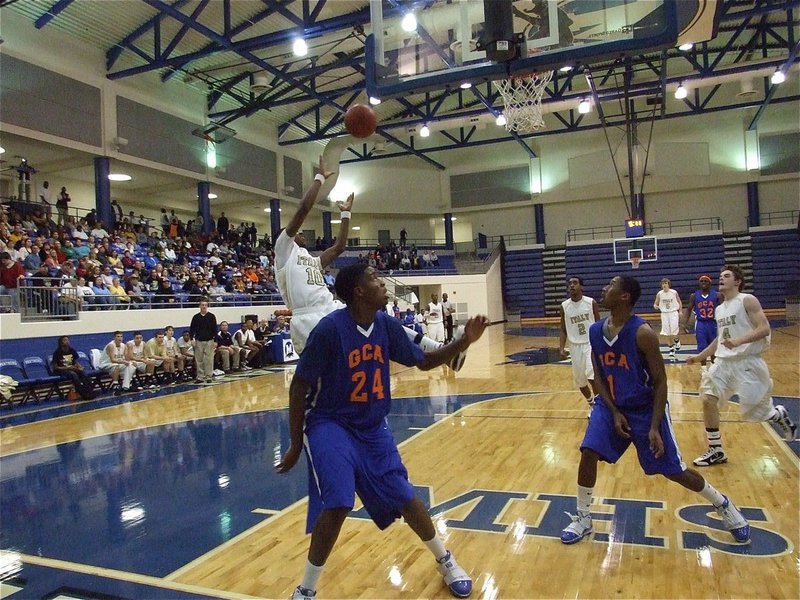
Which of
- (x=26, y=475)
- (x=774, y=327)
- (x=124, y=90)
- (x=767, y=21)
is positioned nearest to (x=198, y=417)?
(x=26, y=475)

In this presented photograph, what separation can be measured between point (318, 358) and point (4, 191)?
67.9 feet

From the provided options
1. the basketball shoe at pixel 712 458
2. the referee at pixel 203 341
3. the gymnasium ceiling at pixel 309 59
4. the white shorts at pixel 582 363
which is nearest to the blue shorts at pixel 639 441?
the basketball shoe at pixel 712 458

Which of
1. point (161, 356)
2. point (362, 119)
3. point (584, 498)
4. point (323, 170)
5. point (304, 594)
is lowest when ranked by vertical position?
point (304, 594)

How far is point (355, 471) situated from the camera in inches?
108

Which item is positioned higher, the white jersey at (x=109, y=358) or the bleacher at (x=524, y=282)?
the bleacher at (x=524, y=282)

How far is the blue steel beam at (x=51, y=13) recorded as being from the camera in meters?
14.8

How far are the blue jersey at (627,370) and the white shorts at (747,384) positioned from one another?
1.89m

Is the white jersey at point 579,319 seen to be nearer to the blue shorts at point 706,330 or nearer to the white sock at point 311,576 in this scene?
the blue shorts at point 706,330

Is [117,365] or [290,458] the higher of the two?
[290,458]

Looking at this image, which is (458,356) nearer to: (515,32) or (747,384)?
(747,384)

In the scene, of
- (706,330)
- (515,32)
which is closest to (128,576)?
(515,32)

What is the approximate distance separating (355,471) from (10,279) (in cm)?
1091


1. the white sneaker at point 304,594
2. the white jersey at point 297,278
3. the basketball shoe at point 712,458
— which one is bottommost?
the basketball shoe at point 712,458

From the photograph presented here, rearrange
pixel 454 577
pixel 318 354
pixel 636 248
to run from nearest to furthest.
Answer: pixel 318 354 → pixel 454 577 → pixel 636 248
